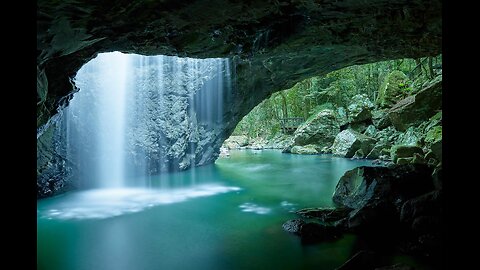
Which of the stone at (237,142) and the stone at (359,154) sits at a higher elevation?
the stone at (237,142)

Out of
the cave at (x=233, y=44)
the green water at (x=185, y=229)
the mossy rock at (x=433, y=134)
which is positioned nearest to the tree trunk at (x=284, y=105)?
the mossy rock at (x=433, y=134)

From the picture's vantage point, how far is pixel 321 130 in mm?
28156

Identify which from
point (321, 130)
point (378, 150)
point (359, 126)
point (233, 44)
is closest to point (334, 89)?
point (321, 130)

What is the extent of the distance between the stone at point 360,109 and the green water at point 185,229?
503 inches

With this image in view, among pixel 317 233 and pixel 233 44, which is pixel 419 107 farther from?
pixel 233 44

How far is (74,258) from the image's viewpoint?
5.74m

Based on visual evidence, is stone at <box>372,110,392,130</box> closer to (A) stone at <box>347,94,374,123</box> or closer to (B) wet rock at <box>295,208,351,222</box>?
(A) stone at <box>347,94,374,123</box>

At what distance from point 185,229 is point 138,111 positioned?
34.1ft

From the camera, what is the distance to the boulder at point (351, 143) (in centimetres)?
2211

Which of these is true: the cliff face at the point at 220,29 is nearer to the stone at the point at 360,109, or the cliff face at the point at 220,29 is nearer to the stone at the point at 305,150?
the stone at the point at 360,109

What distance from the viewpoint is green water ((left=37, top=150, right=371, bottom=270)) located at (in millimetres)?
5402

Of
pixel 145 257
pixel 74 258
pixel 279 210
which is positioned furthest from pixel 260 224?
pixel 74 258

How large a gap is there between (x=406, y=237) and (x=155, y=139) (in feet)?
43.3
